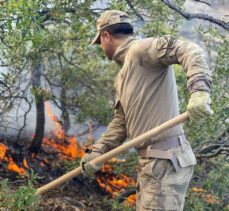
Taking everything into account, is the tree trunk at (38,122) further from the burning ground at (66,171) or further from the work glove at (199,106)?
the work glove at (199,106)

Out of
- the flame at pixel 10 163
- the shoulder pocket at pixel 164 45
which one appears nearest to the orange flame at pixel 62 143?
the flame at pixel 10 163

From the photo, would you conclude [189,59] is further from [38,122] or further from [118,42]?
[38,122]

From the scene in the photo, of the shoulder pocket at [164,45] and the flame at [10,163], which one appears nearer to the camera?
the shoulder pocket at [164,45]

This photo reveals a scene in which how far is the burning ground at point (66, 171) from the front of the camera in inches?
253

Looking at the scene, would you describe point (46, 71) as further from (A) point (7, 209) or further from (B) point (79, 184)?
(A) point (7, 209)

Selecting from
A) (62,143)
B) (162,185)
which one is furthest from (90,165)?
(62,143)

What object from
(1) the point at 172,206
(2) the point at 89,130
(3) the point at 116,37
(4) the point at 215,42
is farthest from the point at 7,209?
(2) the point at 89,130

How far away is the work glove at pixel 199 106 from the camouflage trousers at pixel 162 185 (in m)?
0.68

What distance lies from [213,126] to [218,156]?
1.85ft

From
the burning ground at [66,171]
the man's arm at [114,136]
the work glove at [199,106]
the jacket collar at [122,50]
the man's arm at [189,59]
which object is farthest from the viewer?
the burning ground at [66,171]

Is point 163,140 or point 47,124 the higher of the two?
point 163,140

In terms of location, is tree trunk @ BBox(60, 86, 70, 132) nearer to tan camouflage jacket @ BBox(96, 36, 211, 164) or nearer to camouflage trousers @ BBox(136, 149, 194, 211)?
tan camouflage jacket @ BBox(96, 36, 211, 164)

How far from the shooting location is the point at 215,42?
6688 mm

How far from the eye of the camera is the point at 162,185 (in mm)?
4234
